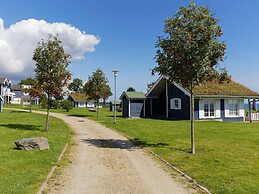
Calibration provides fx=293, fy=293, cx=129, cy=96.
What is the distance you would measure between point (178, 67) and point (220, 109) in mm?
23361

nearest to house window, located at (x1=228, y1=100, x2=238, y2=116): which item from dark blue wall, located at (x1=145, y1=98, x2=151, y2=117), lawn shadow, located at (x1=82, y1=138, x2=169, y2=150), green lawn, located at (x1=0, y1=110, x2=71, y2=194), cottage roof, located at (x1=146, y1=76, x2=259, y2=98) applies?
cottage roof, located at (x1=146, y1=76, x2=259, y2=98)

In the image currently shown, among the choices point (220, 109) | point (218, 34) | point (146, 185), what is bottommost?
point (146, 185)

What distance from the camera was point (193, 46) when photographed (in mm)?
13977

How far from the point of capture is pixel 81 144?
1678 centimetres

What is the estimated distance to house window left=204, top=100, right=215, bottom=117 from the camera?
3538cm

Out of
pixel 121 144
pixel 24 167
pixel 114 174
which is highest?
pixel 121 144

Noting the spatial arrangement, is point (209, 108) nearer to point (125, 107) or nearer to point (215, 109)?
point (215, 109)

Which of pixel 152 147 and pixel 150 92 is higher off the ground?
pixel 150 92

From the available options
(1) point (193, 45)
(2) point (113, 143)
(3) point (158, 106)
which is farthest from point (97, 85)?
(1) point (193, 45)

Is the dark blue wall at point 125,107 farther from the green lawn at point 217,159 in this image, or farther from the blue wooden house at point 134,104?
the green lawn at point 217,159

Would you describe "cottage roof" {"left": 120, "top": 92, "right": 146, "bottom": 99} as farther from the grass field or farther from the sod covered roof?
the grass field

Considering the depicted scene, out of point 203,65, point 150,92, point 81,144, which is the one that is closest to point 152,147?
point 81,144

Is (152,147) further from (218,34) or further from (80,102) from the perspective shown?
(80,102)

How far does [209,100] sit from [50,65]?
21.4 meters
